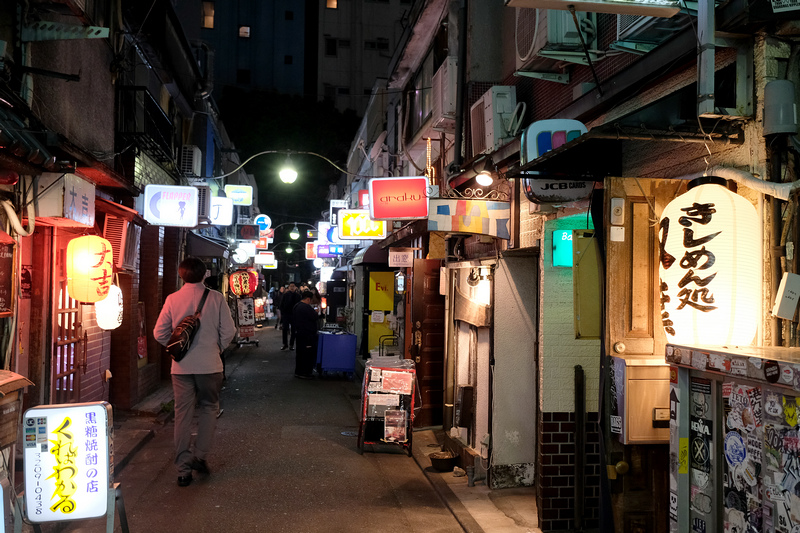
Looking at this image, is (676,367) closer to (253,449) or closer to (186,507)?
(186,507)

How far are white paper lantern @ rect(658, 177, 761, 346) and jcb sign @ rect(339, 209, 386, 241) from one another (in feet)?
47.5

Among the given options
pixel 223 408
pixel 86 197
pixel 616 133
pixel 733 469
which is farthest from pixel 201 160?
pixel 733 469

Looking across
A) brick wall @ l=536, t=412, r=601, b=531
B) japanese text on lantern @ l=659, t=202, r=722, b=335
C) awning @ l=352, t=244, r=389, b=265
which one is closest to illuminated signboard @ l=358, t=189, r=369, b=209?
awning @ l=352, t=244, r=389, b=265

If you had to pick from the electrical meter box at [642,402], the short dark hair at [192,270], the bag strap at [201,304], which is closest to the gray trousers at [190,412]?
the bag strap at [201,304]

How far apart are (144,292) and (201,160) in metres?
7.47

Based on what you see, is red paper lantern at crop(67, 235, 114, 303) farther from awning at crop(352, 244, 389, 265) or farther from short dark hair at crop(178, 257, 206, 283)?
awning at crop(352, 244, 389, 265)

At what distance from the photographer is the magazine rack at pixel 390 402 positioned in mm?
10250

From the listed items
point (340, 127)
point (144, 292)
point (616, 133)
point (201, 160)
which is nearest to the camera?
point (616, 133)

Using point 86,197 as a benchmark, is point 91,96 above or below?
above

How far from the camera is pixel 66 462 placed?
5227mm

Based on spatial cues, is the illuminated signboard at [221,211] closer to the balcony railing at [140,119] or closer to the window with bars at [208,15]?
the balcony railing at [140,119]

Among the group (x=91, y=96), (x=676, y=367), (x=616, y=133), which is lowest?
(x=676, y=367)

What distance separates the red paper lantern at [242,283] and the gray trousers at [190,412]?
688 inches

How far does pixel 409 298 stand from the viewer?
44.4ft
